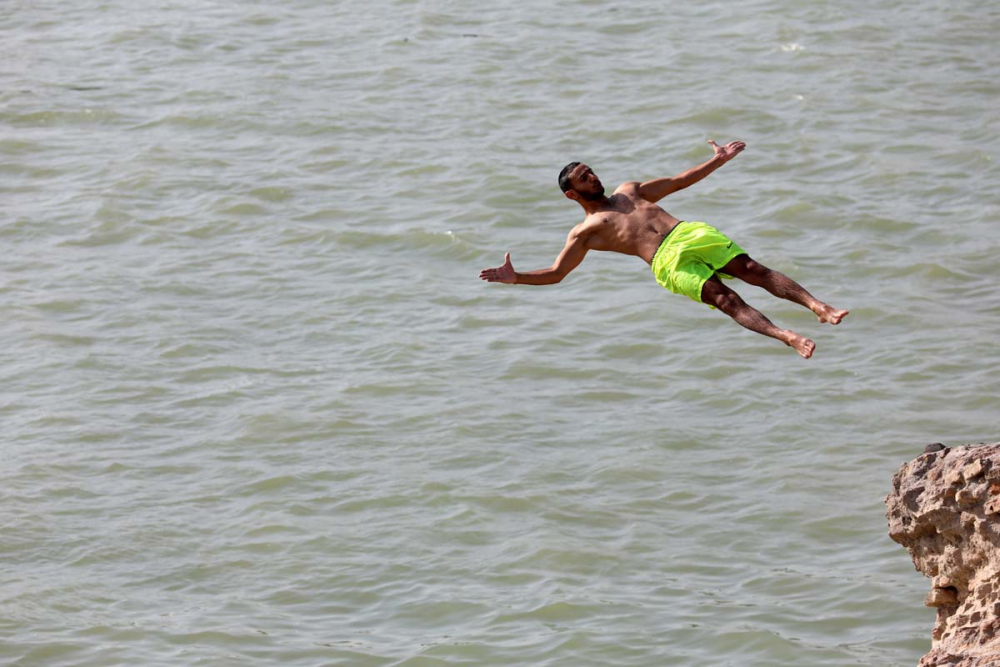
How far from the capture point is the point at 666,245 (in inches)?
448

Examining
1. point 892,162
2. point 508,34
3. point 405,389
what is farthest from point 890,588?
point 508,34

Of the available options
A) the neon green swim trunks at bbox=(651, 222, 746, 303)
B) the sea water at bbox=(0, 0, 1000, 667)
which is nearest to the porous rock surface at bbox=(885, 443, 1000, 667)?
the neon green swim trunks at bbox=(651, 222, 746, 303)

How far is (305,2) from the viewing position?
28.8 m

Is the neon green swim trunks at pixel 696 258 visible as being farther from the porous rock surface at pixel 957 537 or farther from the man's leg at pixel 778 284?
the porous rock surface at pixel 957 537

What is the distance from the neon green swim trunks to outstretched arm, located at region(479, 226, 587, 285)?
0.62 m

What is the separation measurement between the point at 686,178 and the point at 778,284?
116cm

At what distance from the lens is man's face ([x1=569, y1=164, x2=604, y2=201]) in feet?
37.3

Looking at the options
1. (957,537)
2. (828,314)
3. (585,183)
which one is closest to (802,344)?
(828,314)

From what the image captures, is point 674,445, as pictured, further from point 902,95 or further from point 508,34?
point 508,34

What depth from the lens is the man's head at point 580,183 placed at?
11.4 meters

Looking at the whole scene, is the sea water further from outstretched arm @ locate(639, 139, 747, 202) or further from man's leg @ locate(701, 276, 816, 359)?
outstretched arm @ locate(639, 139, 747, 202)

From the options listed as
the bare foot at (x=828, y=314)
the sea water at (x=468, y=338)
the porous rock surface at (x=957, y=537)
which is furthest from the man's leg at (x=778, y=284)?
the sea water at (x=468, y=338)

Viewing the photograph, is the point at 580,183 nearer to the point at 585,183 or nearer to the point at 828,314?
the point at 585,183

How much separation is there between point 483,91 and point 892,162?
625cm
